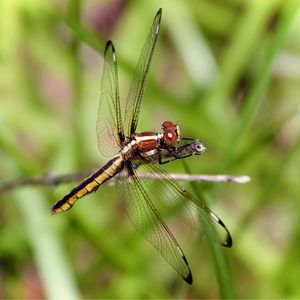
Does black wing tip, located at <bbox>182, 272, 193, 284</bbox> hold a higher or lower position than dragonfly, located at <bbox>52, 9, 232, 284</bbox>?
lower

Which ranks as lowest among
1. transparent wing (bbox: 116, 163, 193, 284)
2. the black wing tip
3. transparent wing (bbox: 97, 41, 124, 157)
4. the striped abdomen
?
the black wing tip

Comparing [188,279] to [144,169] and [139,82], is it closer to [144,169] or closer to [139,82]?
[144,169]

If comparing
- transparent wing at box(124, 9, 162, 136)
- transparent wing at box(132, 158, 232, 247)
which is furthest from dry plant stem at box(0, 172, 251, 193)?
transparent wing at box(124, 9, 162, 136)

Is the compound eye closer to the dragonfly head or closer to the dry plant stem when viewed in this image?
the dragonfly head

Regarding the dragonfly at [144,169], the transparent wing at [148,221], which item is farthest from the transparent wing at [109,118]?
the transparent wing at [148,221]

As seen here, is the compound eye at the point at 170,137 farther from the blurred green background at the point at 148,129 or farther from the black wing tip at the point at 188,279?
the black wing tip at the point at 188,279

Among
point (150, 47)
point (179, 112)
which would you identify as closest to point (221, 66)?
point (179, 112)
